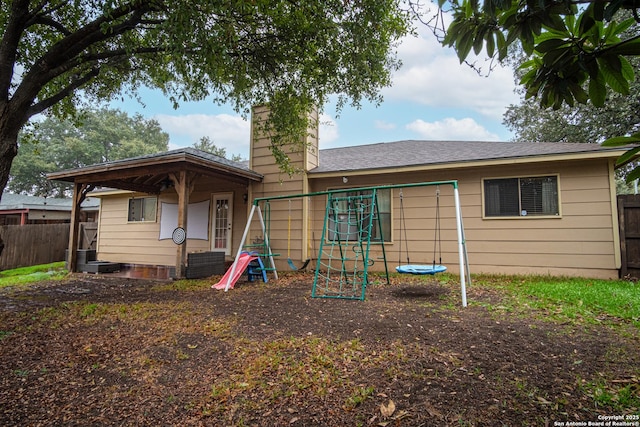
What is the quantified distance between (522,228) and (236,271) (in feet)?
19.6

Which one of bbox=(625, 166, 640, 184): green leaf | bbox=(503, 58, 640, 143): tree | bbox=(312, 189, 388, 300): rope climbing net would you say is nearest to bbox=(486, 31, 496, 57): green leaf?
bbox=(625, 166, 640, 184): green leaf

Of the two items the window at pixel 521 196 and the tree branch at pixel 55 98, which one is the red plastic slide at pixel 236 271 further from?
the window at pixel 521 196

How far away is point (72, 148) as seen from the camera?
2625cm

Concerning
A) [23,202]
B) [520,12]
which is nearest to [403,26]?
[520,12]

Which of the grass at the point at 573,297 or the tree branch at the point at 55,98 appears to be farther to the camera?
the tree branch at the point at 55,98

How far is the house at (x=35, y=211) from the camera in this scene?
14.5m

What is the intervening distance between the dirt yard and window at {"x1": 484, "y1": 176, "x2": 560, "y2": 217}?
2930 millimetres

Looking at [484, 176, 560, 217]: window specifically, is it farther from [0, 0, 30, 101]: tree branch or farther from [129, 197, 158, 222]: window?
[129, 197, 158, 222]: window

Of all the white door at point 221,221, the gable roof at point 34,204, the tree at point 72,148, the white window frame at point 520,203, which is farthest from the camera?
the tree at point 72,148

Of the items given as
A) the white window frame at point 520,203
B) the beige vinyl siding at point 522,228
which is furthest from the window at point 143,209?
the white window frame at point 520,203

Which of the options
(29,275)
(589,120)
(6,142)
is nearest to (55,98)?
(6,142)

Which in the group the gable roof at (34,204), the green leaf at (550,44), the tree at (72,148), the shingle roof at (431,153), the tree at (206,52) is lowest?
the green leaf at (550,44)

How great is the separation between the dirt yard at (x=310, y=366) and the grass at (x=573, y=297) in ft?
1.14

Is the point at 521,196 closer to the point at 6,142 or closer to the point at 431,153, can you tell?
the point at 431,153
